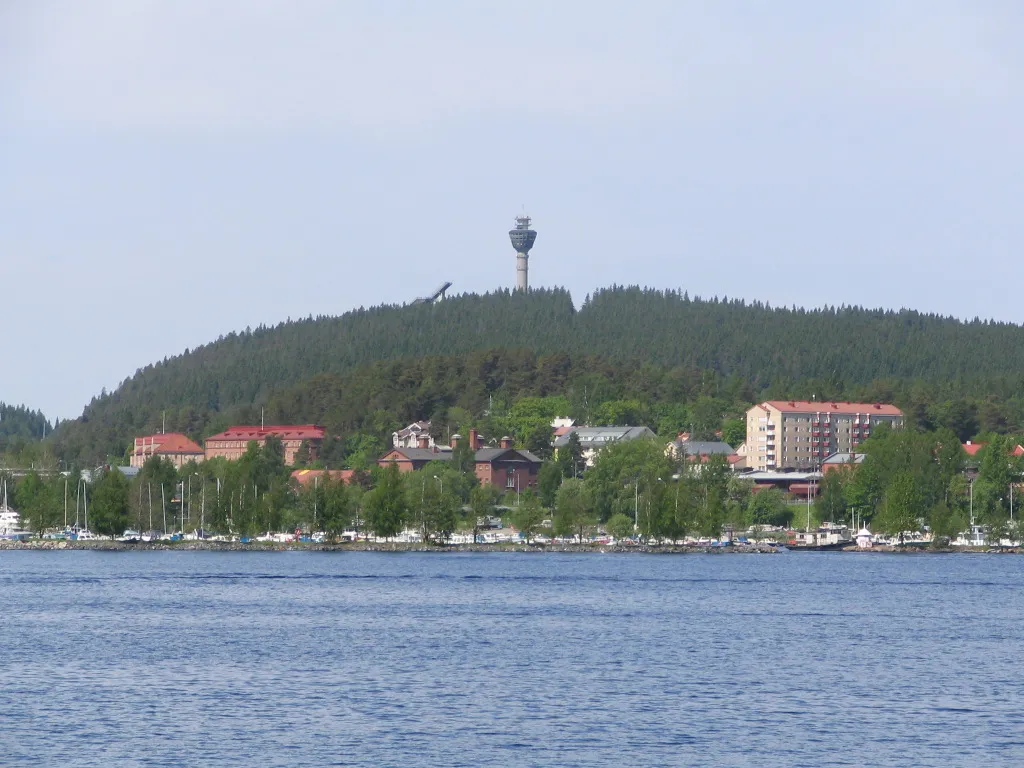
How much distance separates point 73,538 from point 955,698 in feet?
398

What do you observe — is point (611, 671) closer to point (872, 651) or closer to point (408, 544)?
point (872, 651)

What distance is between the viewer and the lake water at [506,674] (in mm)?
37844

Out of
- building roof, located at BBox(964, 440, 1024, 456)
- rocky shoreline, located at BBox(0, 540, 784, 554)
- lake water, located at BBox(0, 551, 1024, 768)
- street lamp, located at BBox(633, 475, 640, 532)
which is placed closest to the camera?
lake water, located at BBox(0, 551, 1024, 768)

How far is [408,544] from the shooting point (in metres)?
142

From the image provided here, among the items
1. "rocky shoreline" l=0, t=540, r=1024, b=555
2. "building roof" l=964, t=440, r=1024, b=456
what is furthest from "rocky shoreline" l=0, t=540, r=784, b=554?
"building roof" l=964, t=440, r=1024, b=456

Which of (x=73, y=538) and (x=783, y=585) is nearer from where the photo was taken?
(x=783, y=585)

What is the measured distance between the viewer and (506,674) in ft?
163

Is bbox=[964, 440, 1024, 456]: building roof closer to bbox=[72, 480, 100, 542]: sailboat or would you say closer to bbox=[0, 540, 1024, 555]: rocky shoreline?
bbox=[0, 540, 1024, 555]: rocky shoreline

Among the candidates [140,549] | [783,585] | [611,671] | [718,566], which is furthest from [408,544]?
[611,671]

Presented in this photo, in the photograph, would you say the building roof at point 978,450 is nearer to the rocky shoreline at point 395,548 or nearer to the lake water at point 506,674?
the rocky shoreline at point 395,548

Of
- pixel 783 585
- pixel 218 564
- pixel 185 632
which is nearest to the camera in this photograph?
pixel 185 632

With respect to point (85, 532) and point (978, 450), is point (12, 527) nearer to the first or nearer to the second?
point (85, 532)

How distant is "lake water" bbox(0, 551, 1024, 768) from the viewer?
37.8m

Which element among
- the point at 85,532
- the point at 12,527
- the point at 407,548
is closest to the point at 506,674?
the point at 407,548
